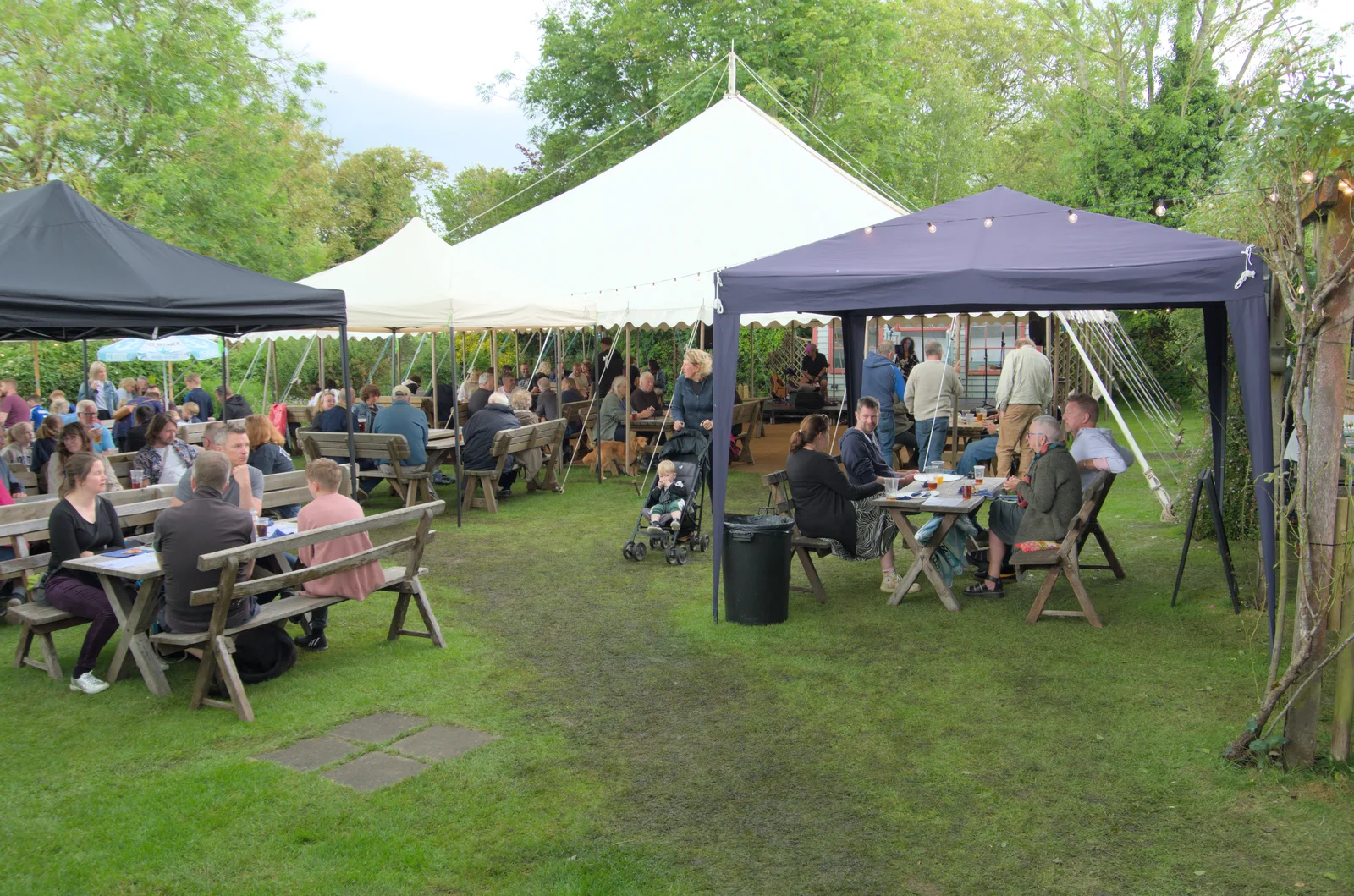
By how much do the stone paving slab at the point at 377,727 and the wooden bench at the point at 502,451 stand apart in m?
5.95

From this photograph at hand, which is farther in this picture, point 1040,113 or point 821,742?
point 1040,113

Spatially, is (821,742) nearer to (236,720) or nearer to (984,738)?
(984,738)

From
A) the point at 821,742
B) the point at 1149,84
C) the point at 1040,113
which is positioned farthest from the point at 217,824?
the point at 1040,113

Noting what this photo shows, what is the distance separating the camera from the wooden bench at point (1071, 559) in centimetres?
637

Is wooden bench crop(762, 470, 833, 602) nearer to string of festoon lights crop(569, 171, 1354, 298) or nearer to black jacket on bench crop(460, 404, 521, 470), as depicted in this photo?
string of festoon lights crop(569, 171, 1354, 298)

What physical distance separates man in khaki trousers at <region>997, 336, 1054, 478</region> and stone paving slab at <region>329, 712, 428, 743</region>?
7.82 m

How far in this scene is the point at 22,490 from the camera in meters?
8.54

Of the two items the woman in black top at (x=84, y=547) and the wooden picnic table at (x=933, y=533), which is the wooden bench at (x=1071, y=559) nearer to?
the wooden picnic table at (x=933, y=533)

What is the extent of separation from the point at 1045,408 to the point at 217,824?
9508 millimetres

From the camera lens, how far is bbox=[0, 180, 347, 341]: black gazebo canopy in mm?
6867

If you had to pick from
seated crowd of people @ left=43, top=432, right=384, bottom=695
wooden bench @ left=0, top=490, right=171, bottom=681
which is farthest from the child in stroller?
wooden bench @ left=0, top=490, right=171, bottom=681

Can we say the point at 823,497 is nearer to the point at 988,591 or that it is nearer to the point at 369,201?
the point at 988,591

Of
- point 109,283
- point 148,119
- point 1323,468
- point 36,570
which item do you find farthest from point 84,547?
point 148,119

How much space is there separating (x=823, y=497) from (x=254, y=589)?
146 inches
